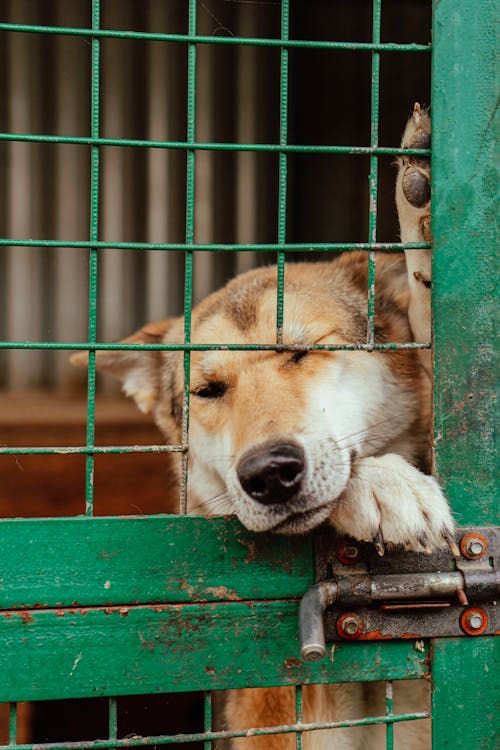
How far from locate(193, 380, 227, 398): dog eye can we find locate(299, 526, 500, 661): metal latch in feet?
2.82

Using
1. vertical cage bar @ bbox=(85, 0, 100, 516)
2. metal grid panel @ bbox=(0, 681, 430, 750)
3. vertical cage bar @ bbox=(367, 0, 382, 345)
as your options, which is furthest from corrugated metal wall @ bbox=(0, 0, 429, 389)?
metal grid panel @ bbox=(0, 681, 430, 750)

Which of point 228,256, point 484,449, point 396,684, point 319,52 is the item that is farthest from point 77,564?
point 319,52

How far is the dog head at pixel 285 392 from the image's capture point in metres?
1.71

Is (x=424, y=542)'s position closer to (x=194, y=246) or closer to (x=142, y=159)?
(x=194, y=246)

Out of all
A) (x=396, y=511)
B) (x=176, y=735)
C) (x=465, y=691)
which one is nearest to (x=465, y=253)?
(x=396, y=511)

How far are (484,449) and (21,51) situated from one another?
6406mm

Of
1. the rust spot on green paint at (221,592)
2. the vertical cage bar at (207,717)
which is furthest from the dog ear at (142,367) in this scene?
the vertical cage bar at (207,717)

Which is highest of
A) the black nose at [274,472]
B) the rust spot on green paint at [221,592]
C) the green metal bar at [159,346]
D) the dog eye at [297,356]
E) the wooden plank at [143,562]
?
the dog eye at [297,356]

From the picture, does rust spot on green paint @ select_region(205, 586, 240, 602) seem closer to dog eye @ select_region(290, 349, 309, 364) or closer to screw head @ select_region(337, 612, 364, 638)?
screw head @ select_region(337, 612, 364, 638)

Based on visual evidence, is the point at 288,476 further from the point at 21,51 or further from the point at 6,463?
the point at 21,51

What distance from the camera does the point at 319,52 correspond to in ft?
23.6

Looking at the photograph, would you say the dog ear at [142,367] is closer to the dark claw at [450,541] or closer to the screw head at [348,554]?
the screw head at [348,554]

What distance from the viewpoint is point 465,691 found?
1586mm

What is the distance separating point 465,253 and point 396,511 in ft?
1.86
